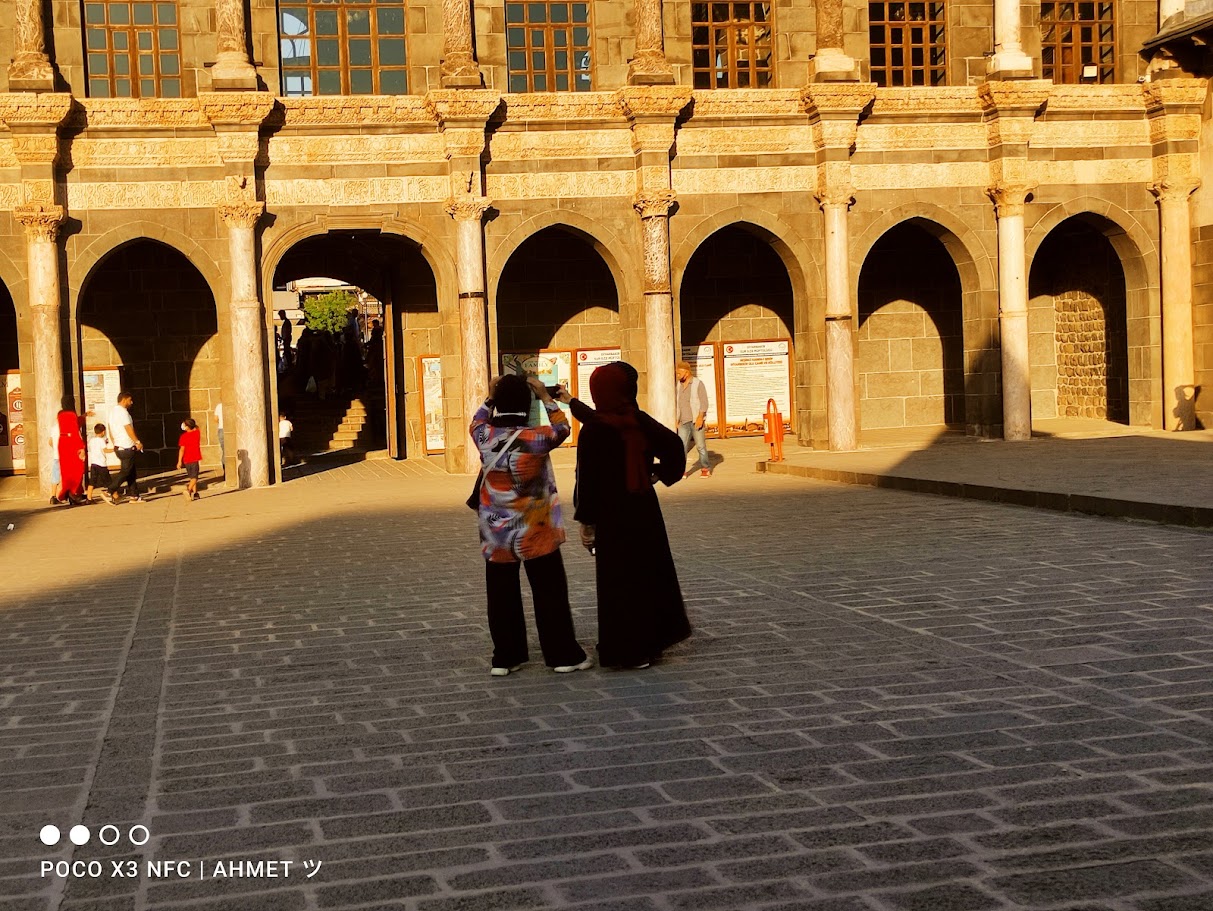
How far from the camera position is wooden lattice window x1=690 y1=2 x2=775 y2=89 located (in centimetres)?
2495

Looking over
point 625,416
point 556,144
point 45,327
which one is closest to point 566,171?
point 556,144

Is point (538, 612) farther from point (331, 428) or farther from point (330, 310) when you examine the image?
point (330, 310)

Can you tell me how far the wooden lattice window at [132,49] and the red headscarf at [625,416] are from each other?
17.7 m

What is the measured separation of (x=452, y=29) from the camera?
23.4 meters

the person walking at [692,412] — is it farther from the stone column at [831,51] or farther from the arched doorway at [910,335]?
the arched doorway at [910,335]

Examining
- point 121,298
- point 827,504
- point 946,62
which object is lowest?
point 827,504

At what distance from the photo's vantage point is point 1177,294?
1000 inches

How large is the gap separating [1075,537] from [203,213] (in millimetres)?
15456

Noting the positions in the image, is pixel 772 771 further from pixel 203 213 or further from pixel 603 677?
pixel 203 213

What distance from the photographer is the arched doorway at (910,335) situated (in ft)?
95.8

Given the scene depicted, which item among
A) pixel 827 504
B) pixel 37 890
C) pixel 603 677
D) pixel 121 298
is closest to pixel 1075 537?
pixel 827 504

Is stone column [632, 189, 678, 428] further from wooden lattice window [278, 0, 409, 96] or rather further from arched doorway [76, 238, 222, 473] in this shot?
arched doorway [76, 238, 222, 473]

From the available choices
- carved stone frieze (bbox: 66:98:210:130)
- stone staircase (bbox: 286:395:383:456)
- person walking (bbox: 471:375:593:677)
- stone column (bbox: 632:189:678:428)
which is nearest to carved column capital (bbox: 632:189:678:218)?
stone column (bbox: 632:189:678:428)

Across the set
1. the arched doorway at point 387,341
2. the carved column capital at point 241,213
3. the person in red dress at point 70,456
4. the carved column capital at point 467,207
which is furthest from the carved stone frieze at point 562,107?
the person in red dress at point 70,456
